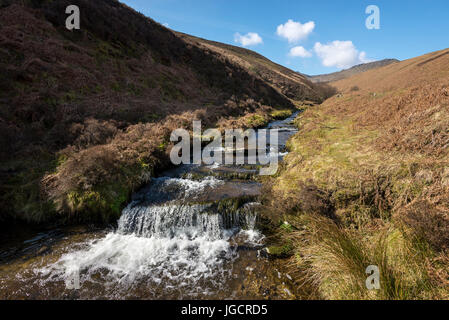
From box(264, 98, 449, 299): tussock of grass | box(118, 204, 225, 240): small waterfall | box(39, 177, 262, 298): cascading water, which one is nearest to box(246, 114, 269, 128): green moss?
box(264, 98, 449, 299): tussock of grass

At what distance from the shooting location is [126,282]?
5.52 metres

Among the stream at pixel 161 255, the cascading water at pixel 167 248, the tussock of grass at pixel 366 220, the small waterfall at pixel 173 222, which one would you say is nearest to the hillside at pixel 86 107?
the small waterfall at pixel 173 222

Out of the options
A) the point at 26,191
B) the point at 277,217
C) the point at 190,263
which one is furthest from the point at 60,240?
the point at 277,217

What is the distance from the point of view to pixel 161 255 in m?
6.61

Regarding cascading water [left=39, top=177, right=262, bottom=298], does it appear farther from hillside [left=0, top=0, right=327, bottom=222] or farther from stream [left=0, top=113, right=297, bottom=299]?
hillside [left=0, top=0, right=327, bottom=222]

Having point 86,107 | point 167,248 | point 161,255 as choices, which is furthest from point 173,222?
point 86,107

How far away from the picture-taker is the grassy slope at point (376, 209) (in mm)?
3574

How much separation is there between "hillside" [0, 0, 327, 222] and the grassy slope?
7195 mm

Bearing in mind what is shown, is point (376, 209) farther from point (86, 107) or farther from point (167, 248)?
point (86, 107)

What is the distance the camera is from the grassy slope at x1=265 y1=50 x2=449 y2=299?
3.57 metres

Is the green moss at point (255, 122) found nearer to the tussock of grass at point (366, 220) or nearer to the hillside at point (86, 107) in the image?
the hillside at point (86, 107)

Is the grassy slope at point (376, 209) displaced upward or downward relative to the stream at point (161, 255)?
upward

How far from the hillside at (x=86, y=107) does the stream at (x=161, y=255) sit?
108 cm
